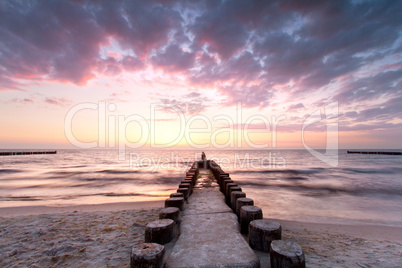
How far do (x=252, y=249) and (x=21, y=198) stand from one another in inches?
493

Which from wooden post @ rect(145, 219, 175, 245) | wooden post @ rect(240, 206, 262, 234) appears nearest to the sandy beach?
wooden post @ rect(145, 219, 175, 245)

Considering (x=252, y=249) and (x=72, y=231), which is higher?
(x=252, y=249)

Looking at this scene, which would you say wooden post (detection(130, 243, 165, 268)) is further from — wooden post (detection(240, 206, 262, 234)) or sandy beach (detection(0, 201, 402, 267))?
wooden post (detection(240, 206, 262, 234))

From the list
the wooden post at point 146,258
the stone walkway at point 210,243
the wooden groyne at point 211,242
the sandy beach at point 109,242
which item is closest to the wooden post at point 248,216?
the wooden groyne at point 211,242

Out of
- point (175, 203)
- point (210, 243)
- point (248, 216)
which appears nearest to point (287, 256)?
point (210, 243)

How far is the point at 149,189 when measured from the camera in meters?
12.9

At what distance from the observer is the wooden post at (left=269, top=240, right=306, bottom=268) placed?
2297mm

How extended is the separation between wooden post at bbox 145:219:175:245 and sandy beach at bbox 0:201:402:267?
76cm

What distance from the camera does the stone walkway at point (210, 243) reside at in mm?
2715

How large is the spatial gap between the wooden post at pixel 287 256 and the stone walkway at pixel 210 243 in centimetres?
42

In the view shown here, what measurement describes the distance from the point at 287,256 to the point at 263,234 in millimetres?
777

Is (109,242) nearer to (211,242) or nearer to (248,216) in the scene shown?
(211,242)

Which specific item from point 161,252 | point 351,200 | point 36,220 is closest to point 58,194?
point 36,220

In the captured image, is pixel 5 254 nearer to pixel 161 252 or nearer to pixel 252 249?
pixel 161 252
